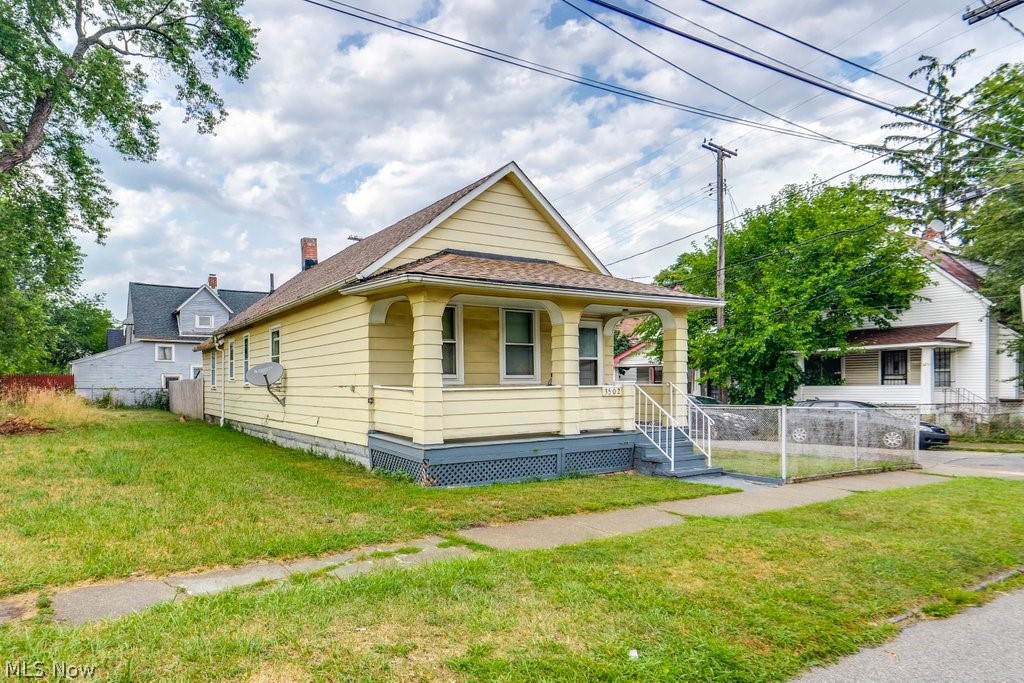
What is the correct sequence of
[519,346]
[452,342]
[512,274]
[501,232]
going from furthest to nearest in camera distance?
1. [501,232]
2. [519,346]
3. [452,342]
4. [512,274]

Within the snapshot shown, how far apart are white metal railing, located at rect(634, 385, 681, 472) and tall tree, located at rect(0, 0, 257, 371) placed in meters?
16.2

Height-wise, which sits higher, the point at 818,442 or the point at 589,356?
the point at 589,356

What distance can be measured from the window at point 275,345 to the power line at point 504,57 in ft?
30.3

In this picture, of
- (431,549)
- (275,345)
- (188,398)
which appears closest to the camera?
(431,549)

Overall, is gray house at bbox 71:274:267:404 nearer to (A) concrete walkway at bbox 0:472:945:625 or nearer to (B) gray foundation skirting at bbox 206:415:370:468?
(B) gray foundation skirting at bbox 206:415:370:468

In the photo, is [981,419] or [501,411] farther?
[981,419]

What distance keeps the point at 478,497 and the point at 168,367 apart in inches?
1376

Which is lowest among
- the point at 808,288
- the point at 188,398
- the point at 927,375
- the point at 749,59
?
the point at 188,398

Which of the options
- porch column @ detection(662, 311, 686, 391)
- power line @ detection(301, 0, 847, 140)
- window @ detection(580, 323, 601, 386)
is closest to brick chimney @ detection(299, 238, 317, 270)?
window @ detection(580, 323, 601, 386)

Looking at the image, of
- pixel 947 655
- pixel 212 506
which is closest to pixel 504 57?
pixel 212 506

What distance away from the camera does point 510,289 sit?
9031 millimetres

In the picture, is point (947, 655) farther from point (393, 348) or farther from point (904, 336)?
point (904, 336)

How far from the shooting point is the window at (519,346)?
37.7 feet

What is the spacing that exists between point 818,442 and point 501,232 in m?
7.65
